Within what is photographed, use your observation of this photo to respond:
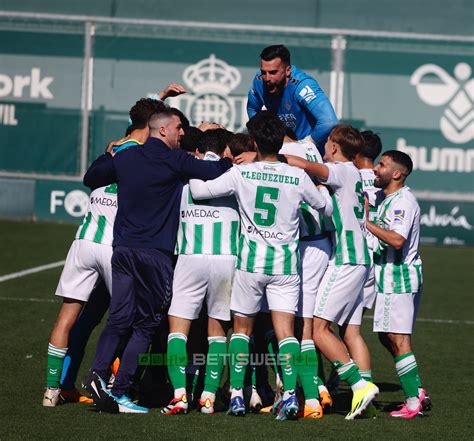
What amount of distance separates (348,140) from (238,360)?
1.67 meters

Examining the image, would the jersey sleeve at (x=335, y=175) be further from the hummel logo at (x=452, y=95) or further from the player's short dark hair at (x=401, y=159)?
the hummel logo at (x=452, y=95)

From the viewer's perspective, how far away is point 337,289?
7.48 metres

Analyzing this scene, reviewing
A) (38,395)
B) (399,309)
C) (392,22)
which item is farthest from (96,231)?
(392,22)

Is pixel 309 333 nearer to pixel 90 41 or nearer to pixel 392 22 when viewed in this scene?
pixel 90 41

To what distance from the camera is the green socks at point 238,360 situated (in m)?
7.15

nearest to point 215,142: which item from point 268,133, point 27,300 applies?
point 268,133

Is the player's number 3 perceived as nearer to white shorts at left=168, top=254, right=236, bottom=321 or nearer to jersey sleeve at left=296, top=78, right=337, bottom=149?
→ jersey sleeve at left=296, top=78, right=337, bottom=149

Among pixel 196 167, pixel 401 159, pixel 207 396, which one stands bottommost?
pixel 207 396

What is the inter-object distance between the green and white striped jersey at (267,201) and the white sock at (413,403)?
1229 millimetres

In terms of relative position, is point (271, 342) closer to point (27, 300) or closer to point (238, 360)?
point (238, 360)

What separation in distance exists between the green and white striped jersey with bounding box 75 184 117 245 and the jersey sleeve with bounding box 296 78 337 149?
5.22 ft

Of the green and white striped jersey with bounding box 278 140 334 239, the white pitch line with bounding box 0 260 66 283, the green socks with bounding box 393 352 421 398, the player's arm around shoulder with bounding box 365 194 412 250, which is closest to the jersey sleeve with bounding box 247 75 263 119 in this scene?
the green and white striped jersey with bounding box 278 140 334 239

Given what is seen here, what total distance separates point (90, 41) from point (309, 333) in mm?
13518

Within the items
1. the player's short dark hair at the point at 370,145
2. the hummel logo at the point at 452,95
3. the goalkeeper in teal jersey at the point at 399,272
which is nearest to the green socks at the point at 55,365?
the goalkeeper in teal jersey at the point at 399,272
